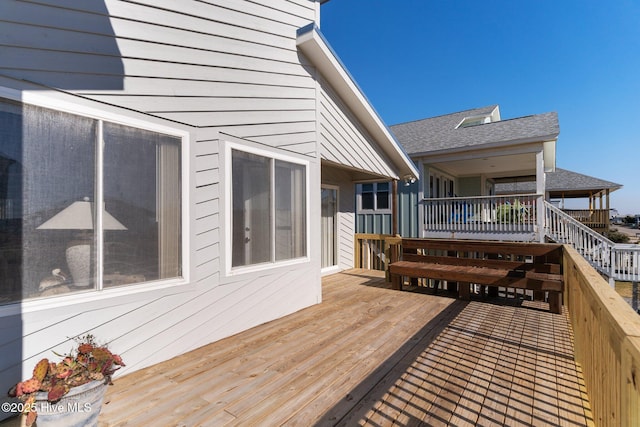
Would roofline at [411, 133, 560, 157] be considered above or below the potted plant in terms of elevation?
above

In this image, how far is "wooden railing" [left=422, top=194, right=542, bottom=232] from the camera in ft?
26.1

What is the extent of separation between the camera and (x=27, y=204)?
197 cm

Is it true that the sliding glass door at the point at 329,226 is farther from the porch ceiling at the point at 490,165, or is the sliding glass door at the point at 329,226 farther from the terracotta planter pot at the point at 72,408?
the terracotta planter pot at the point at 72,408

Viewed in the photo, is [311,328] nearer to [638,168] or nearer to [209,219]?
[209,219]

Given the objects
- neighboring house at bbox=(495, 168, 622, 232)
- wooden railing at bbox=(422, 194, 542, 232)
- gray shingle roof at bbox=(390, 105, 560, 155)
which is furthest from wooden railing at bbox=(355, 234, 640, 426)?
neighboring house at bbox=(495, 168, 622, 232)

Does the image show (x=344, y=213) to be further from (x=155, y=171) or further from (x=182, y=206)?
(x=155, y=171)

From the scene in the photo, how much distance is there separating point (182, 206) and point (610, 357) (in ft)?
10.6

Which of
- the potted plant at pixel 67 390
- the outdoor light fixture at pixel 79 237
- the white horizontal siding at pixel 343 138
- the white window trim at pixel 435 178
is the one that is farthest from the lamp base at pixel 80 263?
the white window trim at pixel 435 178

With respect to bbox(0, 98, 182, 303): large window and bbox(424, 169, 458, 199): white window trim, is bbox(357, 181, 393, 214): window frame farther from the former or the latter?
bbox(0, 98, 182, 303): large window

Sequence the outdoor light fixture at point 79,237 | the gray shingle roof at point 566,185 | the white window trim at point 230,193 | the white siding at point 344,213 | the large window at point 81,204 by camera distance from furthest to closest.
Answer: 1. the gray shingle roof at point 566,185
2. the white siding at point 344,213
3. the white window trim at point 230,193
4. the outdoor light fixture at point 79,237
5. the large window at point 81,204

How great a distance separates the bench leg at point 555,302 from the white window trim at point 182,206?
15.7ft

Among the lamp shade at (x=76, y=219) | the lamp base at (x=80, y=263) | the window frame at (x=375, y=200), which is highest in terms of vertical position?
the window frame at (x=375, y=200)

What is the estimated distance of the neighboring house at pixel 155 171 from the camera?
198cm

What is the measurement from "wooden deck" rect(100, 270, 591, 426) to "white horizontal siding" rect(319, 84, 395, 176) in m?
2.73
